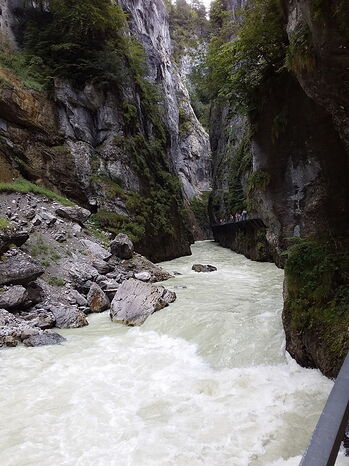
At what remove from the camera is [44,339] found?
7.53 meters

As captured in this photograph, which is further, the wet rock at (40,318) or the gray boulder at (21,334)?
the wet rock at (40,318)

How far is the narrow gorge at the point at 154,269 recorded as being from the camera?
4.59 metres

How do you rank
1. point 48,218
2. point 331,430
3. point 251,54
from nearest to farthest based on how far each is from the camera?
1. point 331,430
2. point 251,54
3. point 48,218

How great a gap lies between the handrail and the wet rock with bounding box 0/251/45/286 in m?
9.46

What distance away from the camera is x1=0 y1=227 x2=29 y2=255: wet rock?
1013 centimetres

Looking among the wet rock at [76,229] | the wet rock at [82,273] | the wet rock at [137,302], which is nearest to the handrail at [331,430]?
the wet rock at [137,302]

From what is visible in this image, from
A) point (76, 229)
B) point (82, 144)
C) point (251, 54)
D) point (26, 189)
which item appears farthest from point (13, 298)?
point (82, 144)

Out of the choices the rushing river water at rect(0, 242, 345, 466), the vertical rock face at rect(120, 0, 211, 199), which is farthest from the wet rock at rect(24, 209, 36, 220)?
the vertical rock face at rect(120, 0, 211, 199)

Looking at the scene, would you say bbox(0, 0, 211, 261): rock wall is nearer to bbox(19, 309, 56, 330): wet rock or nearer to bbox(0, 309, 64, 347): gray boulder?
bbox(19, 309, 56, 330): wet rock

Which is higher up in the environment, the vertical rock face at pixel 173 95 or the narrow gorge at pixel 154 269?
the vertical rock face at pixel 173 95

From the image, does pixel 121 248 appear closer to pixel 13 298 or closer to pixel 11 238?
pixel 11 238

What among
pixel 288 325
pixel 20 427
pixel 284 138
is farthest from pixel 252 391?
pixel 284 138

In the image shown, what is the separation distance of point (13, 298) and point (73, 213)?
667 cm

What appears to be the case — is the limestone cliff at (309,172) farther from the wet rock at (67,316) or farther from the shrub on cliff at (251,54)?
the wet rock at (67,316)
